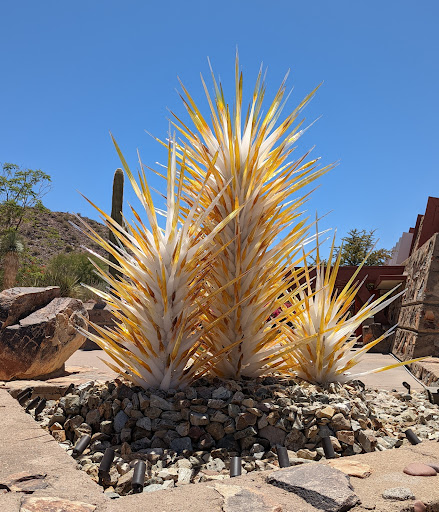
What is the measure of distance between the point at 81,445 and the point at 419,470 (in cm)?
159

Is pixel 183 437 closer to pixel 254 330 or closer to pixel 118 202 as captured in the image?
pixel 254 330

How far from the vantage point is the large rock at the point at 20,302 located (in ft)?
18.8

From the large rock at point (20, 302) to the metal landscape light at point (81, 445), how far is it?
3.39 metres

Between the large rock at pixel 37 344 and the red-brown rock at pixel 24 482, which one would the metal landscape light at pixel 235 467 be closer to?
the red-brown rock at pixel 24 482

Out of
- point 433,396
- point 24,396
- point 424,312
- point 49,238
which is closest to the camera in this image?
point 24,396

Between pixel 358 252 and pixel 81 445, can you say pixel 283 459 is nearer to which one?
pixel 81 445

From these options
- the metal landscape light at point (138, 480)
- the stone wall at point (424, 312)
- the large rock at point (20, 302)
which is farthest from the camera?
the stone wall at point (424, 312)

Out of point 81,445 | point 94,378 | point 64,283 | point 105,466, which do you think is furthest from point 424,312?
point 64,283

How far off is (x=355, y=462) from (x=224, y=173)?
189 centimetres

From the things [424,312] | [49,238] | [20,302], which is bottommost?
[20,302]

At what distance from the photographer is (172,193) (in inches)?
122

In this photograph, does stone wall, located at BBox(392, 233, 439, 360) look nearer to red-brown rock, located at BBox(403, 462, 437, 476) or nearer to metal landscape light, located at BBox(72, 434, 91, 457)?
red-brown rock, located at BBox(403, 462, 437, 476)

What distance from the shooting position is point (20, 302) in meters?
5.93

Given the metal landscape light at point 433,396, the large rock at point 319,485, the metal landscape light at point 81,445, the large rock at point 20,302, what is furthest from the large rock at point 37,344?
the large rock at point 319,485
